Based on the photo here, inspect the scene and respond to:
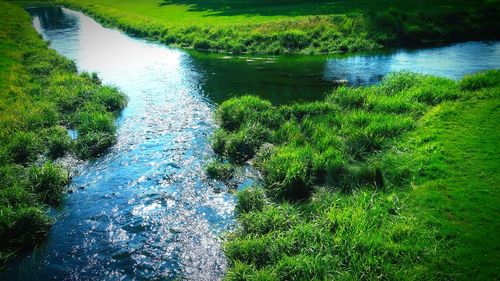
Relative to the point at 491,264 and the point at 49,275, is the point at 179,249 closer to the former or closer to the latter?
the point at 49,275

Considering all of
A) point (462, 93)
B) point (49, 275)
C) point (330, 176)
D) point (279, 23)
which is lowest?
point (49, 275)

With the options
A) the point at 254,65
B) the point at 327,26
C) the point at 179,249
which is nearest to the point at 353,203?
the point at 179,249

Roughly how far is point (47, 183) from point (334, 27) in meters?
34.3

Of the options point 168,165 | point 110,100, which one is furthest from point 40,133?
point 168,165

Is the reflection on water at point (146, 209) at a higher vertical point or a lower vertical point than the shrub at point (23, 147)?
lower

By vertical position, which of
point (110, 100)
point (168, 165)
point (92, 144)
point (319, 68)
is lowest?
point (168, 165)

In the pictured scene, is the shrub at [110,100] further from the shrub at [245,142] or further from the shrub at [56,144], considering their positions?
the shrub at [245,142]

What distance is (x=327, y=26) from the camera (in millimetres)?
40250

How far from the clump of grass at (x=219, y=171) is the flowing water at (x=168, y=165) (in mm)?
385

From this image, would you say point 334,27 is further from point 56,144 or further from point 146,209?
point 146,209

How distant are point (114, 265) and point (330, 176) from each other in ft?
28.1

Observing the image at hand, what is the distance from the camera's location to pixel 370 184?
536 inches

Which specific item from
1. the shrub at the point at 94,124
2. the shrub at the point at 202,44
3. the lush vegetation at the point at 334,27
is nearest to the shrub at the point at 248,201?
the shrub at the point at 94,124

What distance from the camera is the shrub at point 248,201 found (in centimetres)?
1302
